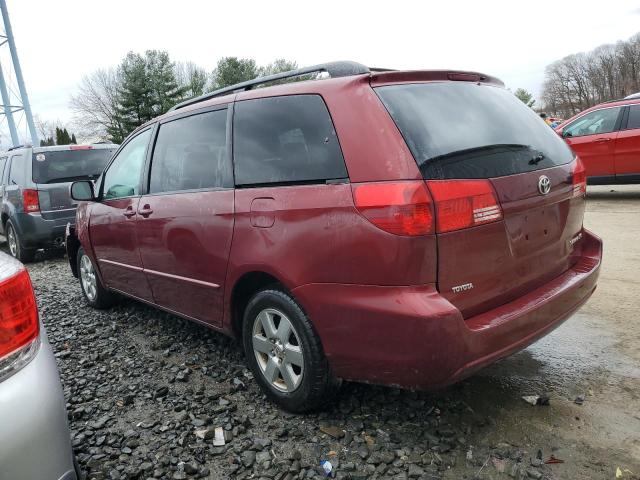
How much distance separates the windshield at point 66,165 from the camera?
23.8 feet

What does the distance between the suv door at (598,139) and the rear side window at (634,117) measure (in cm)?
17

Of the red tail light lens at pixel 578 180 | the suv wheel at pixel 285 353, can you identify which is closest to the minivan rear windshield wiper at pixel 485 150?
the red tail light lens at pixel 578 180

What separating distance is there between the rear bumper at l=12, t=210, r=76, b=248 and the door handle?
426cm

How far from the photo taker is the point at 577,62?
64625 mm

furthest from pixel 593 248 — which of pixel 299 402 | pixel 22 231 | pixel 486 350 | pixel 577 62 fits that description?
pixel 577 62

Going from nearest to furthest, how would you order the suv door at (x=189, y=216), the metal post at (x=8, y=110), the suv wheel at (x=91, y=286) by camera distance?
1. the suv door at (x=189, y=216)
2. the suv wheel at (x=91, y=286)
3. the metal post at (x=8, y=110)

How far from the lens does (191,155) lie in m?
3.23

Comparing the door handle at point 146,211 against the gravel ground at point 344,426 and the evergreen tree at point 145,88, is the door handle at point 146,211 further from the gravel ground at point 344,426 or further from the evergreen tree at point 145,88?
the evergreen tree at point 145,88

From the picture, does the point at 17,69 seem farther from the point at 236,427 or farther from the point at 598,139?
the point at 236,427

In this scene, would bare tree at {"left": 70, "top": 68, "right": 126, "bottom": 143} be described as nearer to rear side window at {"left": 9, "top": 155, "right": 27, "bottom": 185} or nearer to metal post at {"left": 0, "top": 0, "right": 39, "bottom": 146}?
metal post at {"left": 0, "top": 0, "right": 39, "bottom": 146}

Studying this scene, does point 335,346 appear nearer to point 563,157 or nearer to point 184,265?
point 184,265

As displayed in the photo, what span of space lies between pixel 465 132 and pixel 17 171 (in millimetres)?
7563

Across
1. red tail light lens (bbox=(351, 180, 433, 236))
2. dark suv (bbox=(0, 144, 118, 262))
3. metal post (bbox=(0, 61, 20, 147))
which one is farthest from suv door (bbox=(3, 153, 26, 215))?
metal post (bbox=(0, 61, 20, 147))

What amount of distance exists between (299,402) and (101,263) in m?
2.65
